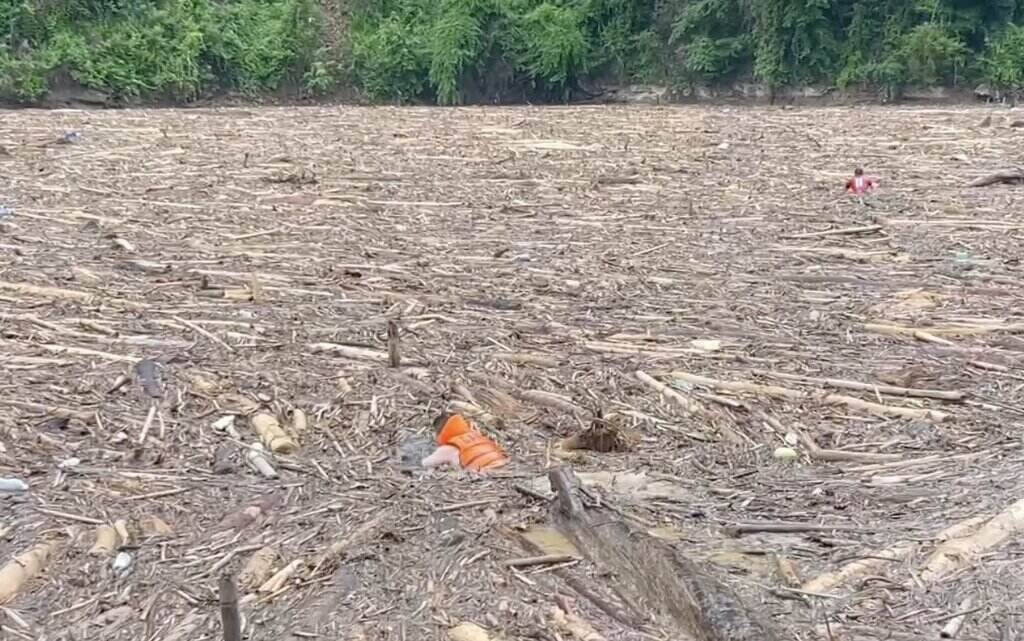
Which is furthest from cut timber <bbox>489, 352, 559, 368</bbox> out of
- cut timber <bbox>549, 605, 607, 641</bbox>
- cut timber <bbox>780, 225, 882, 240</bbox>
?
cut timber <bbox>780, 225, 882, 240</bbox>

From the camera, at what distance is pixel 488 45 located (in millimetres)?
29938

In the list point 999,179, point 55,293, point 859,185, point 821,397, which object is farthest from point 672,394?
point 999,179

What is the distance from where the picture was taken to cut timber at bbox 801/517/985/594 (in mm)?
2445

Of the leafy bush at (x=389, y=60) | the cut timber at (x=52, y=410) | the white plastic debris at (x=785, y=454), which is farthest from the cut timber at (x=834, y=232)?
the leafy bush at (x=389, y=60)

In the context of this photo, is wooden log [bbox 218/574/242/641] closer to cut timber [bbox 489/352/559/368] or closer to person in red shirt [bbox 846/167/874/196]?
cut timber [bbox 489/352/559/368]

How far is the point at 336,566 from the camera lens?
8.34 ft

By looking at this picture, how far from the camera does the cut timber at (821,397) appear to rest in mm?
3488

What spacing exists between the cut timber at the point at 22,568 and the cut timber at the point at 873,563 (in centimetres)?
166

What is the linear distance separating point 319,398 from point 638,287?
2044mm

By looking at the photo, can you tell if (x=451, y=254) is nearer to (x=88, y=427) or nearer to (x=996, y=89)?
(x=88, y=427)

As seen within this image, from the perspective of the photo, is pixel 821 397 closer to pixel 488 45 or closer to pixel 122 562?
pixel 122 562

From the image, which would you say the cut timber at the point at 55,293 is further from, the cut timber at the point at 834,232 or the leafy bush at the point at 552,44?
the leafy bush at the point at 552,44

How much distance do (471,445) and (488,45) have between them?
27788 mm

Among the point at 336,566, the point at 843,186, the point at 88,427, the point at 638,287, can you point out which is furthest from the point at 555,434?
the point at 843,186
